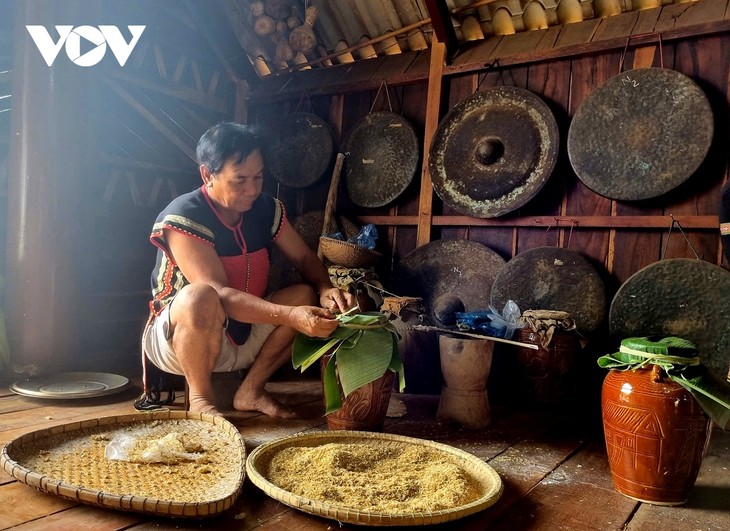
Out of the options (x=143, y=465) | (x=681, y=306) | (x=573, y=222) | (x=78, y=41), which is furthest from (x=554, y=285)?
(x=78, y=41)

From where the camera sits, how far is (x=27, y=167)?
2801 millimetres

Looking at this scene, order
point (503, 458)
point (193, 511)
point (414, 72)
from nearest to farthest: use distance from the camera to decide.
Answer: point (193, 511) → point (503, 458) → point (414, 72)

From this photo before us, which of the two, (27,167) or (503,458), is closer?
(503,458)

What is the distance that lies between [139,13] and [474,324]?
118 inches

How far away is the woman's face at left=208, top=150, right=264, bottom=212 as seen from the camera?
7.35 feet

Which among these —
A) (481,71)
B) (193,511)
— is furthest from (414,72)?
(193,511)

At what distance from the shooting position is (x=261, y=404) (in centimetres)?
236

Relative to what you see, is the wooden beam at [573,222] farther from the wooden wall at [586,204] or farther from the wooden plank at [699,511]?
the wooden plank at [699,511]

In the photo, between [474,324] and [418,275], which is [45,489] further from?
[418,275]

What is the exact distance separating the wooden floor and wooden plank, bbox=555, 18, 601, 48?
6.62 feet

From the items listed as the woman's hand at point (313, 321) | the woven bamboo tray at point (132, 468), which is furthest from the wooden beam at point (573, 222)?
the woven bamboo tray at point (132, 468)

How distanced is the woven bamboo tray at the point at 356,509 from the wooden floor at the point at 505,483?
71mm

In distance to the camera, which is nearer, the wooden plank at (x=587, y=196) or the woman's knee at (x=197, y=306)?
the woman's knee at (x=197, y=306)

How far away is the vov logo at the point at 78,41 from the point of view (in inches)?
110
